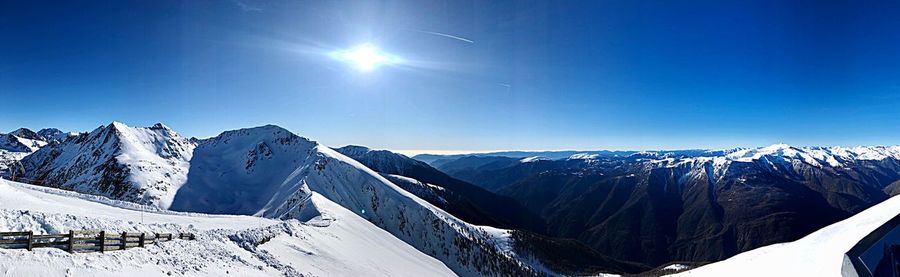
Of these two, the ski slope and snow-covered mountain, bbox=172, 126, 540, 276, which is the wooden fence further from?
snow-covered mountain, bbox=172, 126, 540, 276

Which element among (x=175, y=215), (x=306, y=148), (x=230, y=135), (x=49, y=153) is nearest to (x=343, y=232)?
(x=175, y=215)

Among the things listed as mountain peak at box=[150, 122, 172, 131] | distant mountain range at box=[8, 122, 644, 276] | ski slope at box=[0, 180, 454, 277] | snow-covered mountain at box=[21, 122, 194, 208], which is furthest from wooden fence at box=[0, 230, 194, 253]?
mountain peak at box=[150, 122, 172, 131]

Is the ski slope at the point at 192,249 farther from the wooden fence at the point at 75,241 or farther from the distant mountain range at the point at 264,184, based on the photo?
the distant mountain range at the point at 264,184

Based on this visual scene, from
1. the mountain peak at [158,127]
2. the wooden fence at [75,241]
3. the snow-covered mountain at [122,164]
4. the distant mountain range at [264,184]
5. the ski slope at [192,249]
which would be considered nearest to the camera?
the wooden fence at [75,241]

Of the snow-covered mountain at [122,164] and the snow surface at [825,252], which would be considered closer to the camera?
the snow surface at [825,252]

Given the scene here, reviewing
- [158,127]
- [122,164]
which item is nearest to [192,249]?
[122,164]

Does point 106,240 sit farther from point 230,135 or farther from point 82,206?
point 230,135

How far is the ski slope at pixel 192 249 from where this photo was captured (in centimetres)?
1745

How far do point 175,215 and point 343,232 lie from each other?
18357 millimetres

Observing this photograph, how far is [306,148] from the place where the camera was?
144m

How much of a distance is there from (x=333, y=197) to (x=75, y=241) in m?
89.9

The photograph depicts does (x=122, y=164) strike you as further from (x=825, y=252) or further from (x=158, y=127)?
(x=825, y=252)

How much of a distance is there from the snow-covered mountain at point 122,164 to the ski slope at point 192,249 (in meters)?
65.6

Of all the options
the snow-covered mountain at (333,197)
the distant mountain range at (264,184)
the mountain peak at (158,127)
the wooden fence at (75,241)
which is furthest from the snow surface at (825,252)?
the mountain peak at (158,127)
